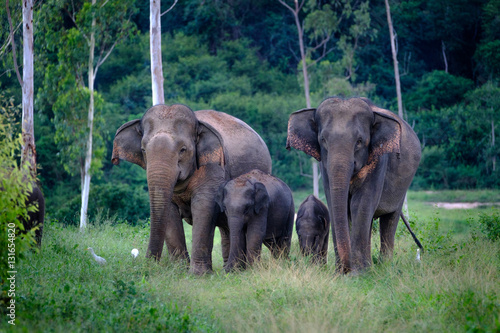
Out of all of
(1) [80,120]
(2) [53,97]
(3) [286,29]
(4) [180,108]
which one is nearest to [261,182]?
(4) [180,108]

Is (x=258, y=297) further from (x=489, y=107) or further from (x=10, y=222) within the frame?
(x=489, y=107)

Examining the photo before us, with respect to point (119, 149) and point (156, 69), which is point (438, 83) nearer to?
point (156, 69)

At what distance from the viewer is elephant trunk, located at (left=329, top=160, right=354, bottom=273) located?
7574 millimetres

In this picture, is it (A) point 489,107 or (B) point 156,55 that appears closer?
(B) point 156,55

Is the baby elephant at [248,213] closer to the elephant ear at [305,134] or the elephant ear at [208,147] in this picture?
the elephant ear at [208,147]

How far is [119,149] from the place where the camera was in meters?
8.95

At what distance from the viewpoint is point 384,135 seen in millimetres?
8031

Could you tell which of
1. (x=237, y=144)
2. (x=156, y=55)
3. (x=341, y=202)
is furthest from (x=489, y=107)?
(x=341, y=202)

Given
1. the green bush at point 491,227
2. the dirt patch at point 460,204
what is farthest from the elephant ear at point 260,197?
the dirt patch at point 460,204

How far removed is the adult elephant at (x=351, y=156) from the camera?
7617mm

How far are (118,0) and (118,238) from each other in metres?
12.1

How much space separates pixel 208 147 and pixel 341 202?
2097 millimetres

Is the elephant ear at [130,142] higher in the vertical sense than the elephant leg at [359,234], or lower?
higher

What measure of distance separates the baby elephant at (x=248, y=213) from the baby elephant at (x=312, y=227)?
357 millimetres
